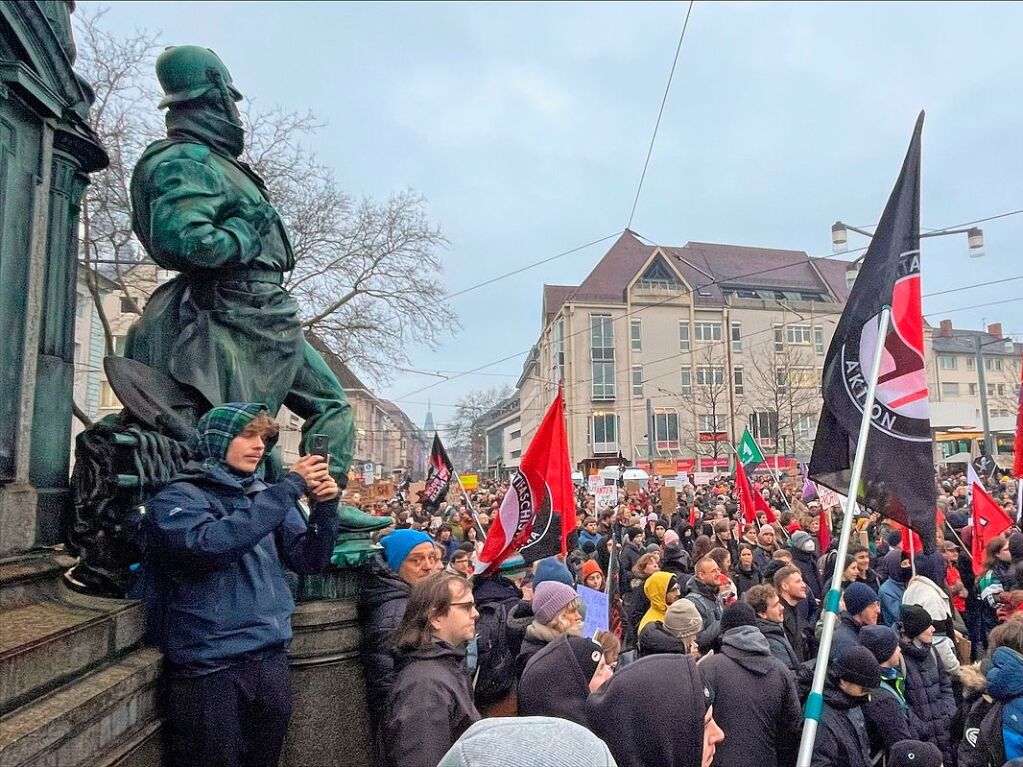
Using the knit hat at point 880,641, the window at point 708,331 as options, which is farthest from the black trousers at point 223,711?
the window at point 708,331

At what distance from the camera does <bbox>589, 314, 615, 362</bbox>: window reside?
57.2 metres

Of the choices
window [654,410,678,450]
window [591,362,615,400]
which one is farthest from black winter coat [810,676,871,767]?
window [591,362,615,400]

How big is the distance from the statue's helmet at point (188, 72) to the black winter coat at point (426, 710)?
281 centimetres

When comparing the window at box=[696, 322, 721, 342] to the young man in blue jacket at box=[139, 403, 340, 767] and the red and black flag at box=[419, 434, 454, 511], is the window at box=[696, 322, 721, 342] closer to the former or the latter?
the red and black flag at box=[419, 434, 454, 511]

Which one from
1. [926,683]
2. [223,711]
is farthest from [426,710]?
[926,683]

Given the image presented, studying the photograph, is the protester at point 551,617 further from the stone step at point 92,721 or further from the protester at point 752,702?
the stone step at point 92,721

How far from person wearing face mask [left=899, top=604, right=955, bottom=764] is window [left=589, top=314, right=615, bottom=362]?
52064 millimetres

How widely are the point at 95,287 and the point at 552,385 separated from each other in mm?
41407

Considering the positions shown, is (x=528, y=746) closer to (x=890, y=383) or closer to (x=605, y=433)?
(x=890, y=383)

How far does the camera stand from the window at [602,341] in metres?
57.2

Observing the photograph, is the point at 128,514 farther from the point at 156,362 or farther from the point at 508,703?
the point at 508,703

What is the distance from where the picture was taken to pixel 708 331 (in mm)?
59250

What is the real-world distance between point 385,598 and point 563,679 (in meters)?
1.01

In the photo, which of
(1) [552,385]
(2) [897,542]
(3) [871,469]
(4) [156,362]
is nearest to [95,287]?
(4) [156,362]
